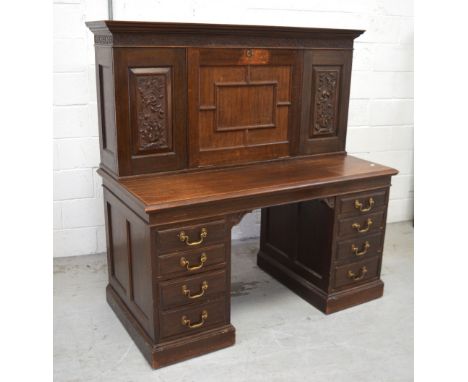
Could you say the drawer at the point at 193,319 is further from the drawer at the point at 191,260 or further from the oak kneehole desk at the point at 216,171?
the drawer at the point at 191,260

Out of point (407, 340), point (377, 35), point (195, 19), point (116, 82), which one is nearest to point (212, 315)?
point (407, 340)

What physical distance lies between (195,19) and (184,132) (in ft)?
3.41

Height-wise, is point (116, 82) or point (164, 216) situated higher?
point (116, 82)

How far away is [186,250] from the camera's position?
2111mm

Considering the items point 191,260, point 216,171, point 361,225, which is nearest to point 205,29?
point 216,171

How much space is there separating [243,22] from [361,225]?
1.53 metres

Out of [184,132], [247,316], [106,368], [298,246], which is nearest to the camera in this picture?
[106,368]

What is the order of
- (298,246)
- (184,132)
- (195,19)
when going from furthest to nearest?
1. (195,19)
2. (298,246)
3. (184,132)

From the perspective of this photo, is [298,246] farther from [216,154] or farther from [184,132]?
[184,132]

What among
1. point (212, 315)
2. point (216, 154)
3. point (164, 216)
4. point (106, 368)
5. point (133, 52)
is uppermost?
point (133, 52)

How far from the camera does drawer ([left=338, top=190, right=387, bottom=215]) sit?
8.28ft

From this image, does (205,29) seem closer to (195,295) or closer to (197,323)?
(195,295)

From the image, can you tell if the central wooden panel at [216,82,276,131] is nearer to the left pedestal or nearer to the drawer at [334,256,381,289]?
the left pedestal

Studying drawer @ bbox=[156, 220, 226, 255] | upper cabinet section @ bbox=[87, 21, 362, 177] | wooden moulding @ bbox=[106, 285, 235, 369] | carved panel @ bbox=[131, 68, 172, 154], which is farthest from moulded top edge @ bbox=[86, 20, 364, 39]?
wooden moulding @ bbox=[106, 285, 235, 369]
